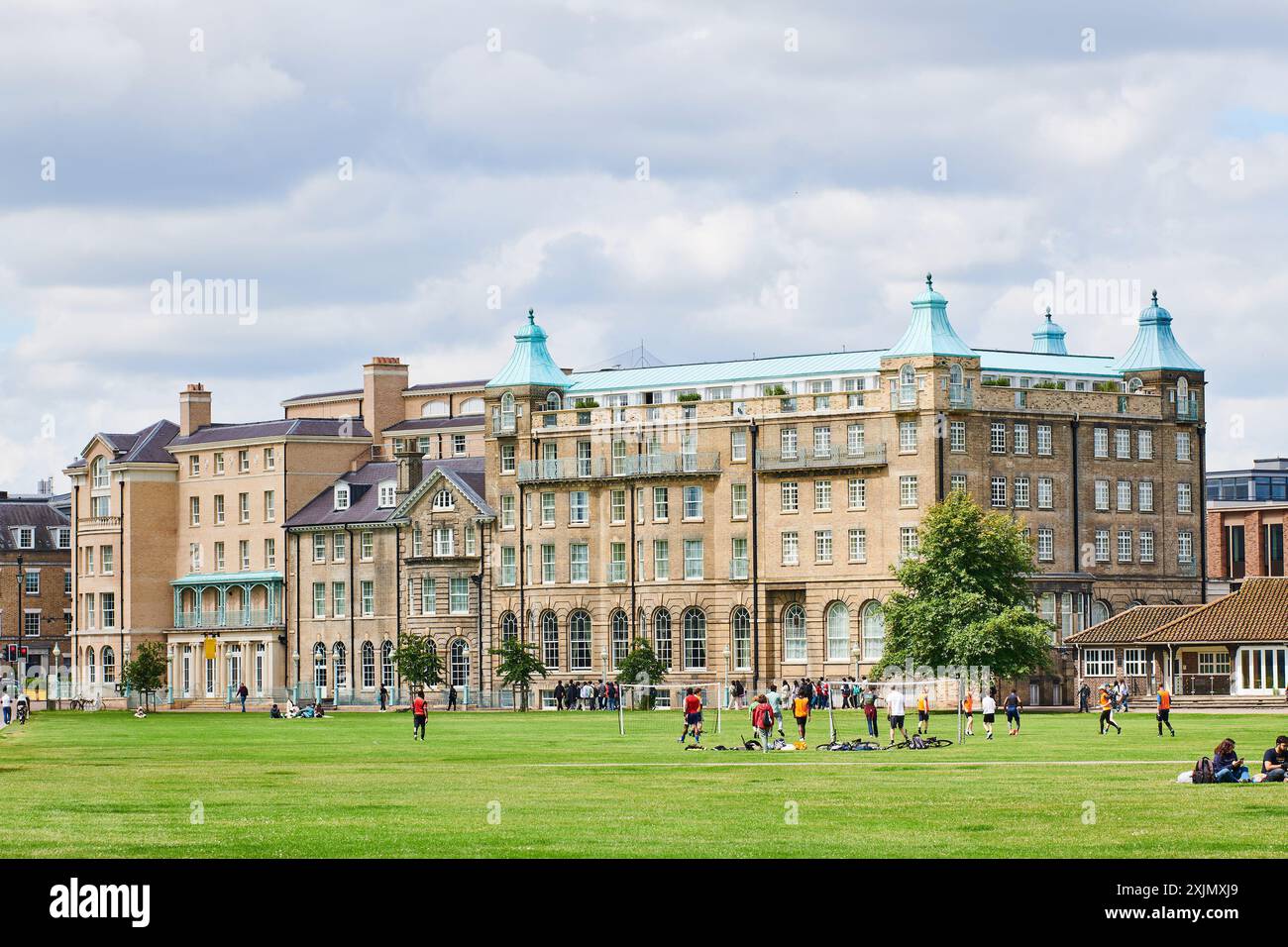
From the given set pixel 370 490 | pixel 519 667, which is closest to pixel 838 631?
pixel 519 667

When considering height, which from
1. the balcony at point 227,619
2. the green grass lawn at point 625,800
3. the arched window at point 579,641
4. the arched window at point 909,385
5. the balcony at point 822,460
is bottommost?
the green grass lawn at point 625,800

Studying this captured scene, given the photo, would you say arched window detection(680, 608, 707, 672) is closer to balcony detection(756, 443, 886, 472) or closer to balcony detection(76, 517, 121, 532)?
balcony detection(756, 443, 886, 472)

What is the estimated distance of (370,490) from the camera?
14638cm

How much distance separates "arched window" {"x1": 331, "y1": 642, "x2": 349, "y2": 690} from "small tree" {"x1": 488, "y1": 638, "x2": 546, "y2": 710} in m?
15.0

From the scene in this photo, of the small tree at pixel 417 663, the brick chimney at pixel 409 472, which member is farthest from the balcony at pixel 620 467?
the small tree at pixel 417 663

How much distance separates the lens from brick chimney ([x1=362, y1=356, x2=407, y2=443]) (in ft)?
504

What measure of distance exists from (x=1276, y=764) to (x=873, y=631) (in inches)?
2907

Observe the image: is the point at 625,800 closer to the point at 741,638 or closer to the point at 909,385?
the point at 909,385

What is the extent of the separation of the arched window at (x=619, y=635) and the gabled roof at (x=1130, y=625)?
2509 centimetres

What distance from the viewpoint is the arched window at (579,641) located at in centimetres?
13300

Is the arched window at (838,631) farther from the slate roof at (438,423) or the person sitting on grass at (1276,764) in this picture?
the person sitting on grass at (1276,764)

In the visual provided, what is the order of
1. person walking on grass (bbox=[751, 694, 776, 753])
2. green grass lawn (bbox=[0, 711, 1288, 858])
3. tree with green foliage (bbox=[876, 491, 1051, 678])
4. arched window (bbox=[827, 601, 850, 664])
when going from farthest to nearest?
arched window (bbox=[827, 601, 850, 664]), tree with green foliage (bbox=[876, 491, 1051, 678]), person walking on grass (bbox=[751, 694, 776, 753]), green grass lawn (bbox=[0, 711, 1288, 858])

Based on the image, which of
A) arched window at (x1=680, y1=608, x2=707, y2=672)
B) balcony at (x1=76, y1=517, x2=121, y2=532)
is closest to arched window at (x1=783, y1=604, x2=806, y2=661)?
arched window at (x1=680, y1=608, x2=707, y2=672)
